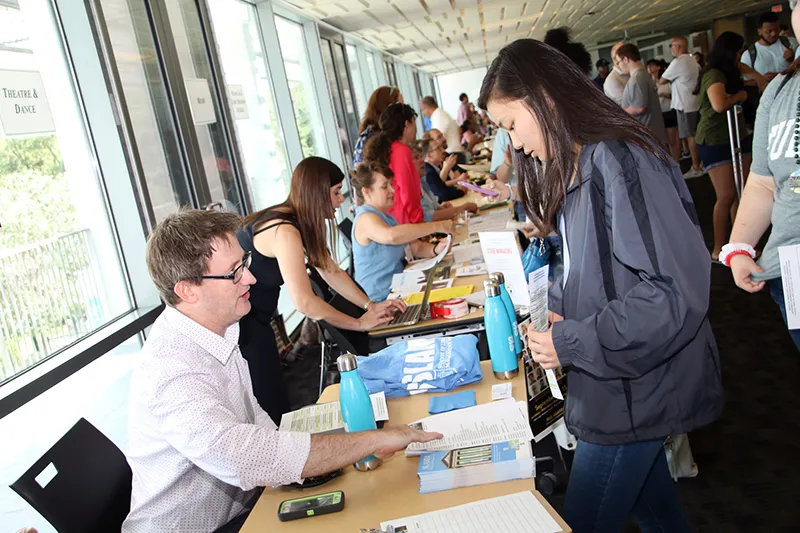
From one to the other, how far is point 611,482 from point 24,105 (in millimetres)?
2621

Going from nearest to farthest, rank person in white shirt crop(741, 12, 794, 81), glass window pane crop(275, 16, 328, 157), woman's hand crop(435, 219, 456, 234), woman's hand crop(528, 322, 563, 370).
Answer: woman's hand crop(528, 322, 563, 370)
woman's hand crop(435, 219, 456, 234)
person in white shirt crop(741, 12, 794, 81)
glass window pane crop(275, 16, 328, 157)

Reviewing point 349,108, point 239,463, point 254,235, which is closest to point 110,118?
point 254,235

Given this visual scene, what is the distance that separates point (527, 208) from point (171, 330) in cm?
93

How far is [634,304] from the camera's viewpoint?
1209mm

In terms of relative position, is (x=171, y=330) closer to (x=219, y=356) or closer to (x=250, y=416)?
(x=219, y=356)

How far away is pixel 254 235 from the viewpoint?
279 cm

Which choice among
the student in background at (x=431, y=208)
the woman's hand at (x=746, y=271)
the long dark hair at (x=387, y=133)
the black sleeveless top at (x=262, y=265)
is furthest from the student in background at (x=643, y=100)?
the woman's hand at (x=746, y=271)

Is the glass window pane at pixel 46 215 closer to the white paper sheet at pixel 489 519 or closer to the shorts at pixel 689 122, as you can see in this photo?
the white paper sheet at pixel 489 519

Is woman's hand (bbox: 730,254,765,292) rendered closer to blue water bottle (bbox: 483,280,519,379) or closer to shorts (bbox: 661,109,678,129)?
blue water bottle (bbox: 483,280,519,379)

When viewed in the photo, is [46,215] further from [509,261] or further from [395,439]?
[395,439]

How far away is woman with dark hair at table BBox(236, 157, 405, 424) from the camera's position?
2730 millimetres

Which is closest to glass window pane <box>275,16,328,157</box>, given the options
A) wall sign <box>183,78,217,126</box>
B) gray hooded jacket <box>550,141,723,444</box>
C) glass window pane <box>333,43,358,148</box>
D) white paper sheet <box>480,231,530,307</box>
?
glass window pane <box>333,43,358,148</box>

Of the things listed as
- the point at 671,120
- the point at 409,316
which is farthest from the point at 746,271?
the point at 671,120

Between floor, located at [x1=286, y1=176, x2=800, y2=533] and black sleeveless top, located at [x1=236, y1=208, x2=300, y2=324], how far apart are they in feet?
4.45
